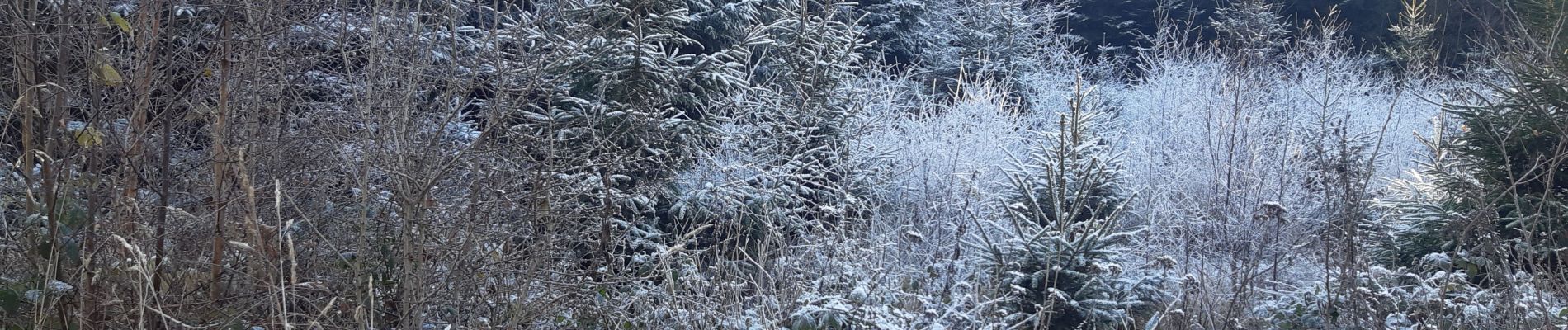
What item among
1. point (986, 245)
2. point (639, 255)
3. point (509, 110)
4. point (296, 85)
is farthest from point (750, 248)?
Result: point (509, 110)

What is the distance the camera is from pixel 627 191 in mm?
5828

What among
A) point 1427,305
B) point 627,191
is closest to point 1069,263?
point 1427,305

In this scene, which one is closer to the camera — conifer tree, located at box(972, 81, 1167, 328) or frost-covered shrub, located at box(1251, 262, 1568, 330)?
frost-covered shrub, located at box(1251, 262, 1568, 330)

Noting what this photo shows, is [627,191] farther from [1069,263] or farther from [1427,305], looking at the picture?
[1427,305]

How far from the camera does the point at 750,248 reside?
257 inches

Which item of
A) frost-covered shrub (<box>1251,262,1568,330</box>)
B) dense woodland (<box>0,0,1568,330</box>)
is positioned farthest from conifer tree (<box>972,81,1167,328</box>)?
frost-covered shrub (<box>1251,262,1568,330</box>)

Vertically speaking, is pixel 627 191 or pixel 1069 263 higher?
pixel 1069 263

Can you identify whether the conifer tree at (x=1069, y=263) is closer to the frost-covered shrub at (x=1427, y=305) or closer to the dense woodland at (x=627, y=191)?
the dense woodland at (x=627, y=191)

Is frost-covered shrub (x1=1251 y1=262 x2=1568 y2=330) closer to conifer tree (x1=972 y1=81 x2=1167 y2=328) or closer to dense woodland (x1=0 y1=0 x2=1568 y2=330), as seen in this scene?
dense woodland (x1=0 y1=0 x2=1568 y2=330)

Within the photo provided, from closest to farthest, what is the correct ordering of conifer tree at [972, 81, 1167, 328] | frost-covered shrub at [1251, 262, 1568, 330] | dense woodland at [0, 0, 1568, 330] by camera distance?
dense woodland at [0, 0, 1568, 330], frost-covered shrub at [1251, 262, 1568, 330], conifer tree at [972, 81, 1167, 328]

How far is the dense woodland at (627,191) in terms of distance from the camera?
274 centimetres

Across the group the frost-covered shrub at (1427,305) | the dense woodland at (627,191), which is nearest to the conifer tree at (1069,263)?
the dense woodland at (627,191)

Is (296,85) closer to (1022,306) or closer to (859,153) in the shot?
(1022,306)

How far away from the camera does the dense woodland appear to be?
2.74 m
